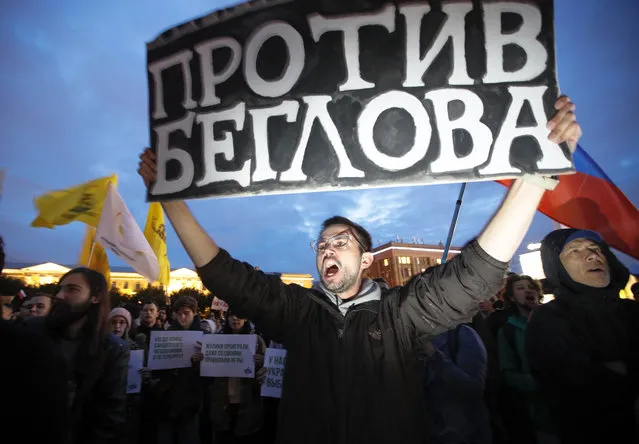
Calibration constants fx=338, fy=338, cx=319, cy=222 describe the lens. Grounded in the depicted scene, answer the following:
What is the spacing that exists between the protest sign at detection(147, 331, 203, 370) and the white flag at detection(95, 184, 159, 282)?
102 centimetres

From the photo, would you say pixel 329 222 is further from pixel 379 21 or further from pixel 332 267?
pixel 379 21

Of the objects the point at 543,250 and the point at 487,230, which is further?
the point at 543,250

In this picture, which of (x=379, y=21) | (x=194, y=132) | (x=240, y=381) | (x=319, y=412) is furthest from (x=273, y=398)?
(x=379, y=21)

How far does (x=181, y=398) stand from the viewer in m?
4.50

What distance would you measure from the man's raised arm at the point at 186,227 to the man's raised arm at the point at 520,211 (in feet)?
5.01

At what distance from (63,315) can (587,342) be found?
3.81m

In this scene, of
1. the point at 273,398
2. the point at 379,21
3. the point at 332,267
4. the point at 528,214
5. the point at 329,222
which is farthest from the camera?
the point at 273,398

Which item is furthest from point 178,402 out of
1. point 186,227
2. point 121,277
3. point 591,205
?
point 121,277

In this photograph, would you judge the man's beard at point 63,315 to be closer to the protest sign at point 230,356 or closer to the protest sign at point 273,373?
the protest sign at point 230,356

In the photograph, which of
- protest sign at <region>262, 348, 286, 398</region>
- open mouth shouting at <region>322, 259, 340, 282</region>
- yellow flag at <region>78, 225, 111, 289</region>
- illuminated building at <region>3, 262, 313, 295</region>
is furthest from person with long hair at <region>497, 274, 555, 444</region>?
illuminated building at <region>3, 262, 313, 295</region>

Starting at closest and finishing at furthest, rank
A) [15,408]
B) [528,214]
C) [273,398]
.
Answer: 1. [15,408]
2. [528,214]
3. [273,398]

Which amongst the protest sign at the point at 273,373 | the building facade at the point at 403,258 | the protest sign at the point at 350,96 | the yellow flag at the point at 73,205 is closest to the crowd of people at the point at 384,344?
the protest sign at the point at 350,96

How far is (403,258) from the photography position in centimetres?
8700

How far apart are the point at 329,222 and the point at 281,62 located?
1155 mm
